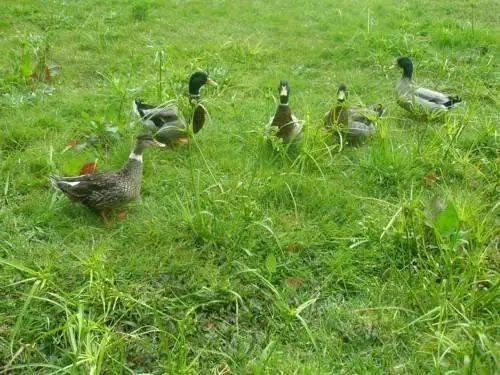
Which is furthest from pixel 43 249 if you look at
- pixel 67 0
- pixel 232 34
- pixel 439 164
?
pixel 67 0

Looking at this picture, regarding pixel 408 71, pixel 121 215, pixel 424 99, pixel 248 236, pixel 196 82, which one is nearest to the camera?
pixel 248 236

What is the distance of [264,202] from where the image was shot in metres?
3.63

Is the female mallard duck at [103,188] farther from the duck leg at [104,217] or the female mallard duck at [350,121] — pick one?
the female mallard duck at [350,121]

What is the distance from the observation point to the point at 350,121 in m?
4.35

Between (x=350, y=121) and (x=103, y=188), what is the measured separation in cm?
→ 198

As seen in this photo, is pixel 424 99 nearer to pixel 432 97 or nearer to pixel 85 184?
pixel 432 97

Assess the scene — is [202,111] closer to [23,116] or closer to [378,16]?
[23,116]

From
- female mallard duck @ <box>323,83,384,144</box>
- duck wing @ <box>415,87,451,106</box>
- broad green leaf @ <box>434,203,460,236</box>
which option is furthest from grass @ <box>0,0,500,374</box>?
duck wing @ <box>415,87,451,106</box>

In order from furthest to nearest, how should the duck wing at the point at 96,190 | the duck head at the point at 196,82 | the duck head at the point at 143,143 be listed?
1. the duck head at the point at 196,82
2. the duck head at the point at 143,143
3. the duck wing at the point at 96,190

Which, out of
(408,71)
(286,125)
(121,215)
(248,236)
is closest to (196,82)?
(286,125)

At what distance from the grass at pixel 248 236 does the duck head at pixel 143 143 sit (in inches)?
9.7

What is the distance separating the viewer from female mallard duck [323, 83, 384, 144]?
4.16m

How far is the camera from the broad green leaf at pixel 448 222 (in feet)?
9.82

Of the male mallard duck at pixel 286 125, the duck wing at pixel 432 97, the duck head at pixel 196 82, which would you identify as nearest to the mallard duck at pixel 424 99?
the duck wing at pixel 432 97
